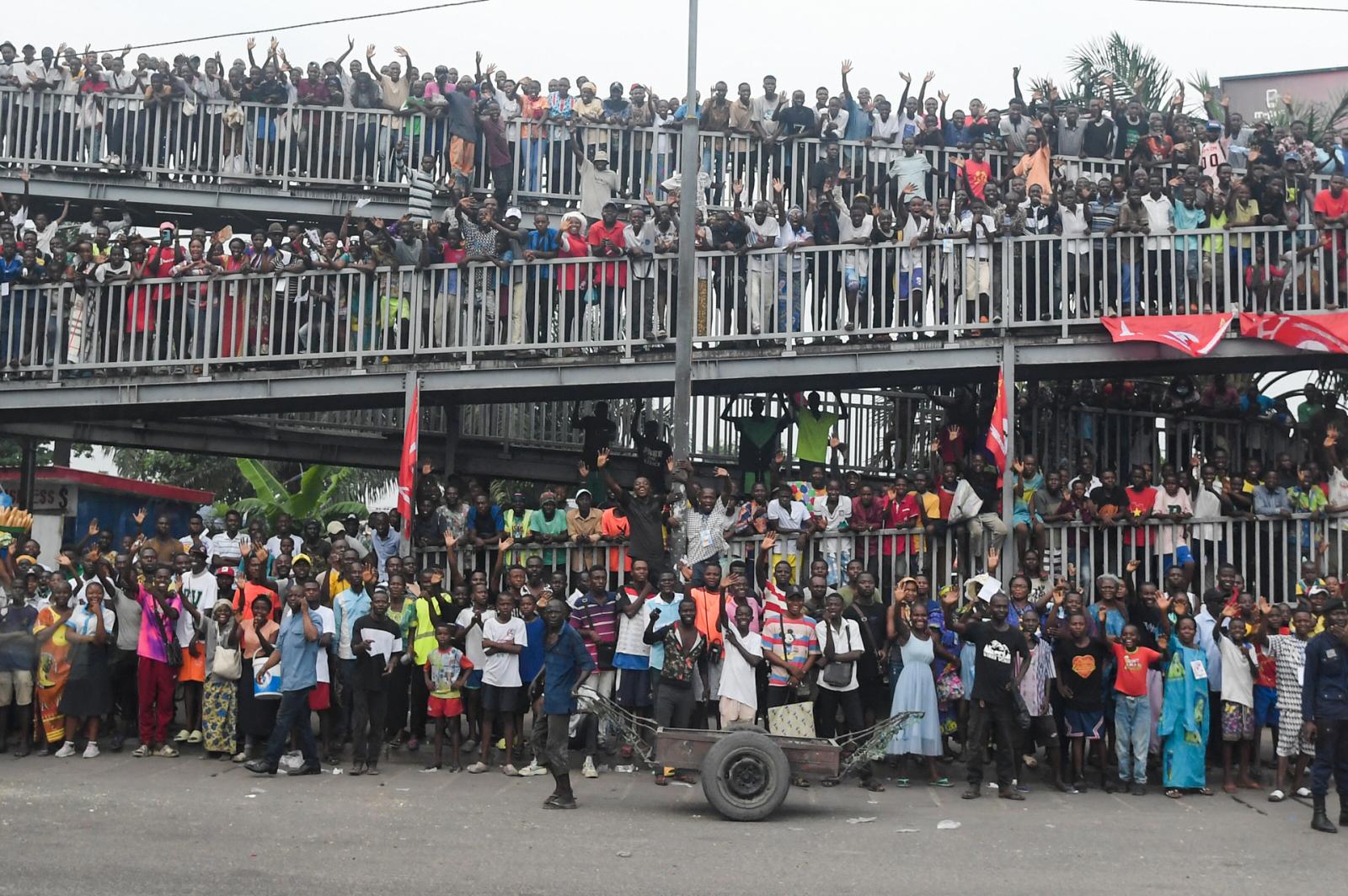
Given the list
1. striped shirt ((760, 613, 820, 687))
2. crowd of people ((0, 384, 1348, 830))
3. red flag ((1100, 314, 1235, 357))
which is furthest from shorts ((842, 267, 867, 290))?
striped shirt ((760, 613, 820, 687))

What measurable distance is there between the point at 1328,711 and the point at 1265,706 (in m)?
1.81

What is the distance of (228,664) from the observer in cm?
1305

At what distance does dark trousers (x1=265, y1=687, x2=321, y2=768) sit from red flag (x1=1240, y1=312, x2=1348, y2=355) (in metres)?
9.10

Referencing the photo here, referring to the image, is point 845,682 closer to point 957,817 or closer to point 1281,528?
point 957,817

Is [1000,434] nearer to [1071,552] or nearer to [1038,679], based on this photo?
[1071,552]

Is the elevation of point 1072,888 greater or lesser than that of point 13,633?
lesser

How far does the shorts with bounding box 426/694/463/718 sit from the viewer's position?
12.9m

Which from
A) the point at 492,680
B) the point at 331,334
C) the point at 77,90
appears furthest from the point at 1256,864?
the point at 77,90

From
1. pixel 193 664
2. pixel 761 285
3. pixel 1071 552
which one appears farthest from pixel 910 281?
pixel 193 664

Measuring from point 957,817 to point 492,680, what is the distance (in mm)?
4021

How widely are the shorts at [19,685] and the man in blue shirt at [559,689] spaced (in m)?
4.79

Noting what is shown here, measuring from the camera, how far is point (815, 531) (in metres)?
14.5

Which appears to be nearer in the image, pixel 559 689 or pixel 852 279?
pixel 559 689

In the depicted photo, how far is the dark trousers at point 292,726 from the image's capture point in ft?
40.8
